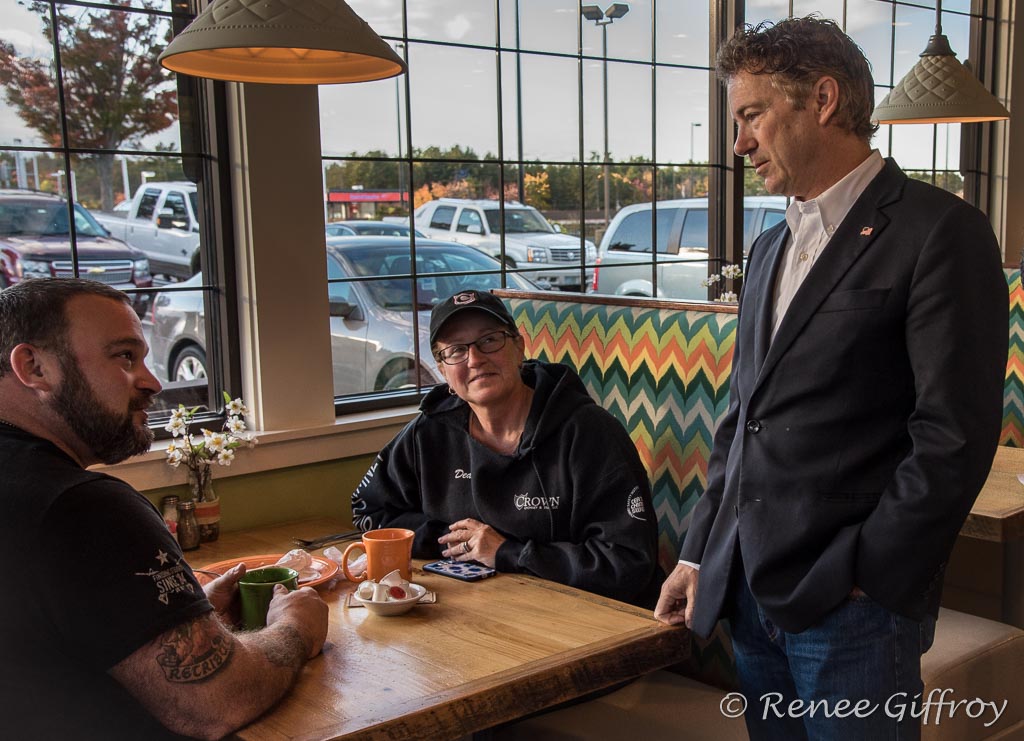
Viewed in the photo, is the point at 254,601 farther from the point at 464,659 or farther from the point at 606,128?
the point at 606,128

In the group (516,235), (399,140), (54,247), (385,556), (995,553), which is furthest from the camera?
(516,235)

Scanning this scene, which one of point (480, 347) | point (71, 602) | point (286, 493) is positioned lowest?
point (286, 493)

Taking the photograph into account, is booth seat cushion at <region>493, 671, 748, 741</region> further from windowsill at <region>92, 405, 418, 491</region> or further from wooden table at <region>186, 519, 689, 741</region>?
windowsill at <region>92, 405, 418, 491</region>

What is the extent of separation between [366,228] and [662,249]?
1.66 m

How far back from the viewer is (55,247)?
2859mm

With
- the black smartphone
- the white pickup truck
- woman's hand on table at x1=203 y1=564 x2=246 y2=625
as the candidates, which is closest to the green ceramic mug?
woman's hand on table at x1=203 y1=564 x2=246 y2=625

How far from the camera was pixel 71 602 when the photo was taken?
4.21 ft

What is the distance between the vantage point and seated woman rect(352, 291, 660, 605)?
2.18m

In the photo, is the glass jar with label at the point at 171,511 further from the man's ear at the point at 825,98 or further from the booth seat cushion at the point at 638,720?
the man's ear at the point at 825,98

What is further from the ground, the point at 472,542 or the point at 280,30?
the point at 280,30

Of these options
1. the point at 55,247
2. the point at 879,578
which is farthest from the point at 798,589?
the point at 55,247

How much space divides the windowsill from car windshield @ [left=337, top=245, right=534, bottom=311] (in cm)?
38

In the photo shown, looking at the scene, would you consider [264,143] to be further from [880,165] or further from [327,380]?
[880,165]

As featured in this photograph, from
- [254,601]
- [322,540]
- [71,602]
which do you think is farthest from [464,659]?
[322,540]
